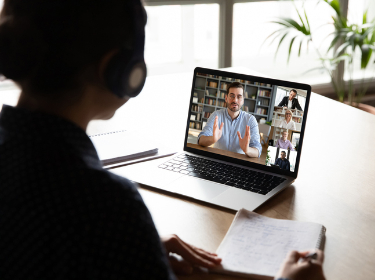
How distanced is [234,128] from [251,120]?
5cm

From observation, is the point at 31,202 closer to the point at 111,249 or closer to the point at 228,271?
the point at 111,249

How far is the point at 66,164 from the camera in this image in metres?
0.55

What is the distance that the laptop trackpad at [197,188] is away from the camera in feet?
3.36

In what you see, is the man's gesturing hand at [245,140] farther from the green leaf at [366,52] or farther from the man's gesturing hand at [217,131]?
the green leaf at [366,52]

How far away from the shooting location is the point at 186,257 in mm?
766

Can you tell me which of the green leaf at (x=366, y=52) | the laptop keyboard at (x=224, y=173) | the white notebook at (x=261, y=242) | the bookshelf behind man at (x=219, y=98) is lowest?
the white notebook at (x=261, y=242)

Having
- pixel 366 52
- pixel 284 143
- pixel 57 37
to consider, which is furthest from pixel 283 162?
pixel 366 52

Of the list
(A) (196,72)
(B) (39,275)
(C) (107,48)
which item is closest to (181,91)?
(A) (196,72)

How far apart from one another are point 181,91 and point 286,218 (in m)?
1.15

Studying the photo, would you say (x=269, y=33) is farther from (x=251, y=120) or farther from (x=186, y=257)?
(x=186, y=257)

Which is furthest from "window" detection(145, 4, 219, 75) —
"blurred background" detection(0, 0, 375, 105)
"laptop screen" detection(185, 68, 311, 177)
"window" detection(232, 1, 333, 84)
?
"laptop screen" detection(185, 68, 311, 177)

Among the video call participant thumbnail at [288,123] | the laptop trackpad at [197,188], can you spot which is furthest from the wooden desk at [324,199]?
the video call participant thumbnail at [288,123]

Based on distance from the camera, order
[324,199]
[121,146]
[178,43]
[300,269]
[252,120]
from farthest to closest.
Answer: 1. [178,43]
2. [121,146]
3. [252,120]
4. [324,199]
5. [300,269]

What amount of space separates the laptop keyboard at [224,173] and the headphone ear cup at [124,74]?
455mm
